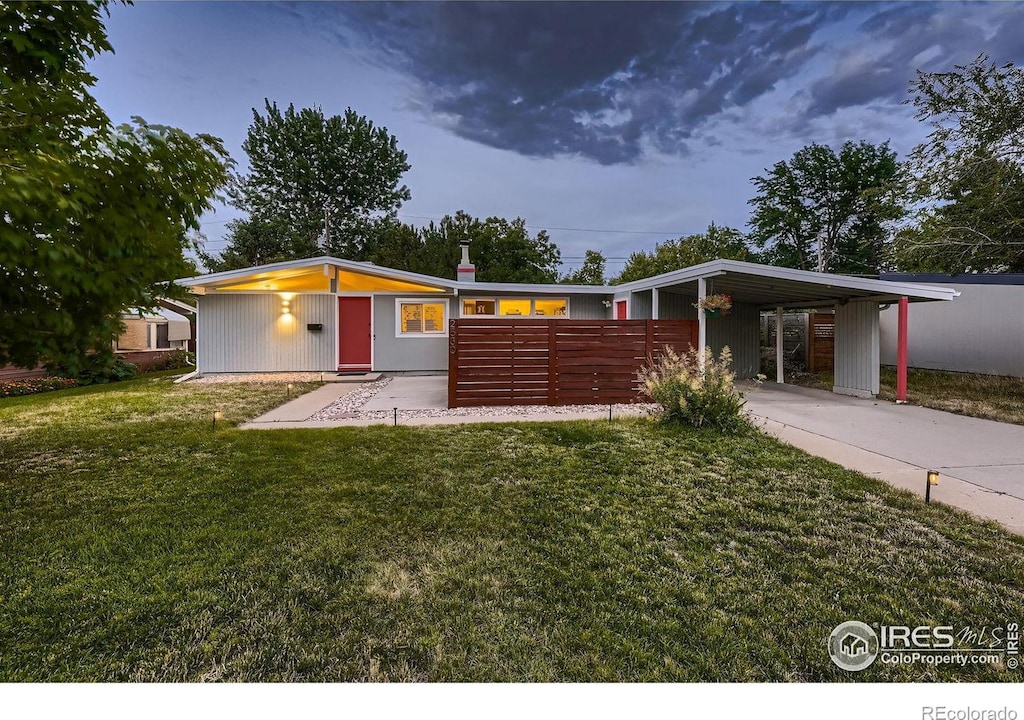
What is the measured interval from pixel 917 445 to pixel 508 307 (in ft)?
28.8

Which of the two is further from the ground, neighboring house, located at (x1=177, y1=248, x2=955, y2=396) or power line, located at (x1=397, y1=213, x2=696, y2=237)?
power line, located at (x1=397, y1=213, x2=696, y2=237)

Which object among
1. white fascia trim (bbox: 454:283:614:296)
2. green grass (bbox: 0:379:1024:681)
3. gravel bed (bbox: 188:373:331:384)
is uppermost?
white fascia trim (bbox: 454:283:614:296)

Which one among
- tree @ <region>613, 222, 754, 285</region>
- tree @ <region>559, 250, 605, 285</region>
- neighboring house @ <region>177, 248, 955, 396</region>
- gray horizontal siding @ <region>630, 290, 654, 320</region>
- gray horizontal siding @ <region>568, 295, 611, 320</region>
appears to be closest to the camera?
neighboring house @ <region>177, 248, 955, 396</region>

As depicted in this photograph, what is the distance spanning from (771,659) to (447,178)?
28.6m

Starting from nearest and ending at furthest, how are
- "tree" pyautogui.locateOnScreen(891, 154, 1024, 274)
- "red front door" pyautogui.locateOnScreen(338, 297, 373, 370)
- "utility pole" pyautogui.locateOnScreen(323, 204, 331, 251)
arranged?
1. "tree" pyautogui.locateOnScreen(891, 154, 1024, 274)
2. "red front door" pyautogui.locateOnScreen(338, 297, 373, 370)
3. "utility pole" pyautogui.locateOnScreen(323, 204, 331, 251)

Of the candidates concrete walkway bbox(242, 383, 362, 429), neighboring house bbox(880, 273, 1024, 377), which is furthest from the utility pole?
neighboring house bbox(880, 273, 1024, 377)

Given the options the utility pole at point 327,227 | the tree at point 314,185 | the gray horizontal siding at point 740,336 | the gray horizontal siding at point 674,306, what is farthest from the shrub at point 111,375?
the utility pole at point 327,227

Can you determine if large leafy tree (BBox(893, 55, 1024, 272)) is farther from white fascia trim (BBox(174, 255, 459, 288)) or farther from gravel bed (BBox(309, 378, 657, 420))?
white fascia trim (BBox(174, 255, 459, 288))

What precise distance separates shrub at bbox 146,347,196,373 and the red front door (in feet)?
20.8

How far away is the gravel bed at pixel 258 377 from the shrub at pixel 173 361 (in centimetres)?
433

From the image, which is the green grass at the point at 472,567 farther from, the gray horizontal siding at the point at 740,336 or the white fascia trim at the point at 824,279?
the gray horizontal siding at the point at 740,336

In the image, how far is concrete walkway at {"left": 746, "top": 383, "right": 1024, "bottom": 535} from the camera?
3262mm

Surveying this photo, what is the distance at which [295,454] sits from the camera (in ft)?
13.9
